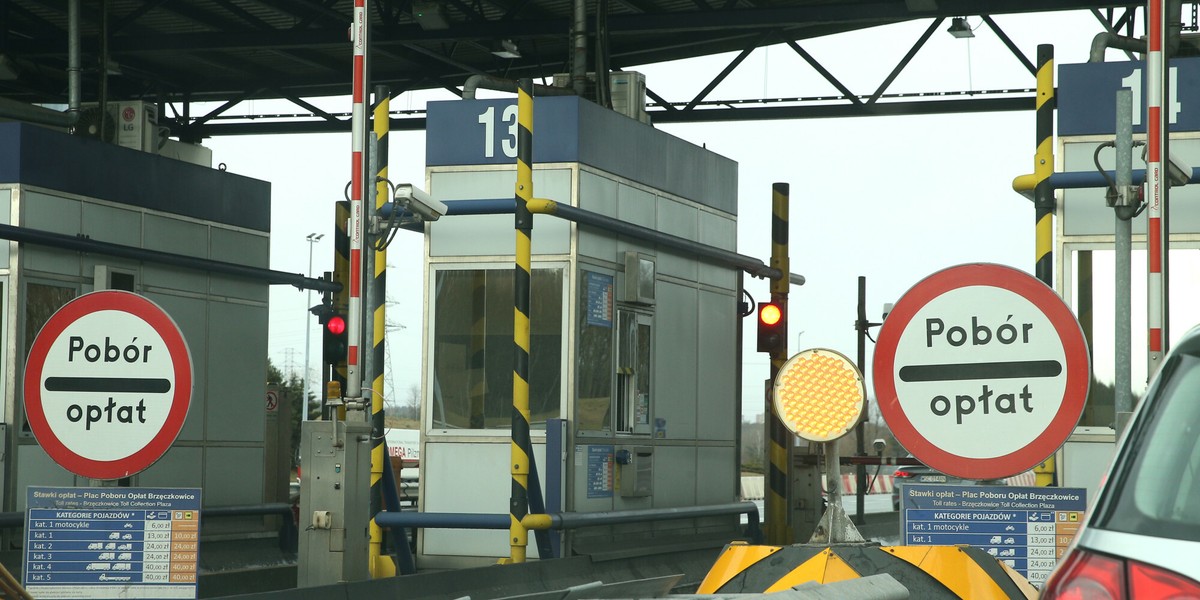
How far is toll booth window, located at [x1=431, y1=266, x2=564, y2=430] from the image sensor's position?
14.6m

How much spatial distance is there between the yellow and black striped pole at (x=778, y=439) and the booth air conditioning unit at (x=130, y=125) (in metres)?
6.84

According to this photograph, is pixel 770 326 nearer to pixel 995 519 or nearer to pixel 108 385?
pixel 108 385

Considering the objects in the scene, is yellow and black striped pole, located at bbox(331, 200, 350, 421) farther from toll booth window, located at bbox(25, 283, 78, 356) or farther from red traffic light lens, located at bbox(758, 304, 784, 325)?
toll booth window, located at bbox(25, 283, 78, 356)

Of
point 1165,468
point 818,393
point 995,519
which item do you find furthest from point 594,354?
point 1165,468

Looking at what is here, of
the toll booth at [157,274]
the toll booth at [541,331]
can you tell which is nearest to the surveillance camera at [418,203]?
the toll booth at [541,331]

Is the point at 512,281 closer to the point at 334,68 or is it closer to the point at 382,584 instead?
the point at 382,584

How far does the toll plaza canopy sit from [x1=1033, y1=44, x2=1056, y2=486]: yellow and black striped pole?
9095 millimetres

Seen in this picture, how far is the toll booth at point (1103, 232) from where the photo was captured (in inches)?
497

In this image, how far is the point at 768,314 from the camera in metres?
19.0

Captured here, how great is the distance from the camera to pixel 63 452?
735 cm

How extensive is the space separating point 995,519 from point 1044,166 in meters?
3.04

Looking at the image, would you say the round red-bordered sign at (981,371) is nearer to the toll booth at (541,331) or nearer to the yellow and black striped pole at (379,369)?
the toll booth at (541,331)

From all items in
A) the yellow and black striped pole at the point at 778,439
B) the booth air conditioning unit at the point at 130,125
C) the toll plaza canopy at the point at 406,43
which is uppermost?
the toll plaza canopy at the point at 406,43

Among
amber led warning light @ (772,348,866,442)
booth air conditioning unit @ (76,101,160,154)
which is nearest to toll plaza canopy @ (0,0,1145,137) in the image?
booth air conditioning unit @ (76,101,160,154)
